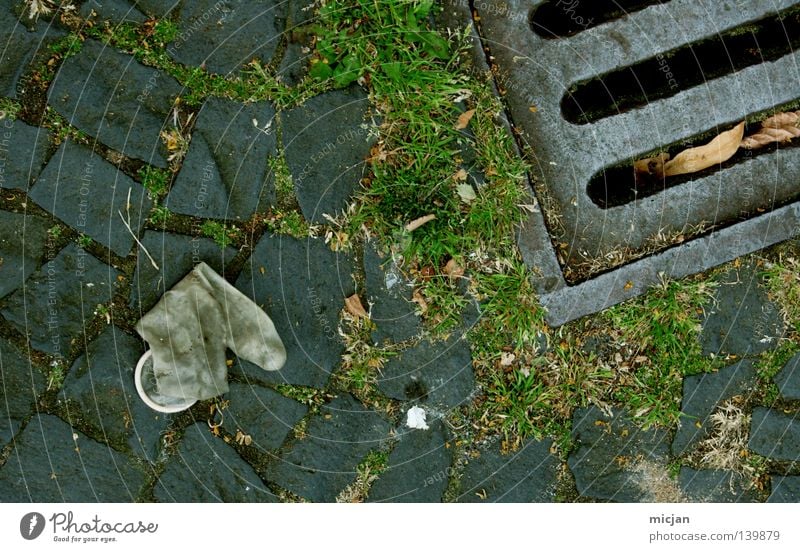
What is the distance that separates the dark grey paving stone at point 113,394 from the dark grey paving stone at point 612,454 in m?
1.85

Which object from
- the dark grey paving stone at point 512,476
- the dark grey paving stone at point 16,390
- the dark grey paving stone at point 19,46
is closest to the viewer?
the dark grey paving stone at point 19,46

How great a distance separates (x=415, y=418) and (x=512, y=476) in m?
0.52

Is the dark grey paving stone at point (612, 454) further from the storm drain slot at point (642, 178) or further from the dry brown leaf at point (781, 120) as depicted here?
the dry brown leaf at point (781, 120)

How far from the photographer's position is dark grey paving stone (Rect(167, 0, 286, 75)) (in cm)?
253

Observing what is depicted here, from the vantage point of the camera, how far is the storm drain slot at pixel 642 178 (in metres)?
2.66

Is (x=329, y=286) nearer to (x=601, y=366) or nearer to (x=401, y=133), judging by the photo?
(x=401, y=133)

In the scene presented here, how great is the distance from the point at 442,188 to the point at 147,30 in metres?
1.40

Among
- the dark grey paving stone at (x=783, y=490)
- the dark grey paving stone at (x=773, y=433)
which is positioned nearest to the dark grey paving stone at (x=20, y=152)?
the dark grey paving stone at (x=773, y=433)

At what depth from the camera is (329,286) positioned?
2.64 metres

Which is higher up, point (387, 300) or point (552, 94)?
Result: point (552, 94)

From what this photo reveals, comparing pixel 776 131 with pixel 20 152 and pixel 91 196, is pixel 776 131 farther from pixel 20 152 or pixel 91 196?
pixel 20 152

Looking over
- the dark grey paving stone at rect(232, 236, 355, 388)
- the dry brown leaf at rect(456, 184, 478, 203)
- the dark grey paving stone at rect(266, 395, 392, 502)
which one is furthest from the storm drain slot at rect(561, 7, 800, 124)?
the dark grey paving stone at rect(266, 395, 392, 502)

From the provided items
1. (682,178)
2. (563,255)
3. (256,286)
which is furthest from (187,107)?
(682,178)
